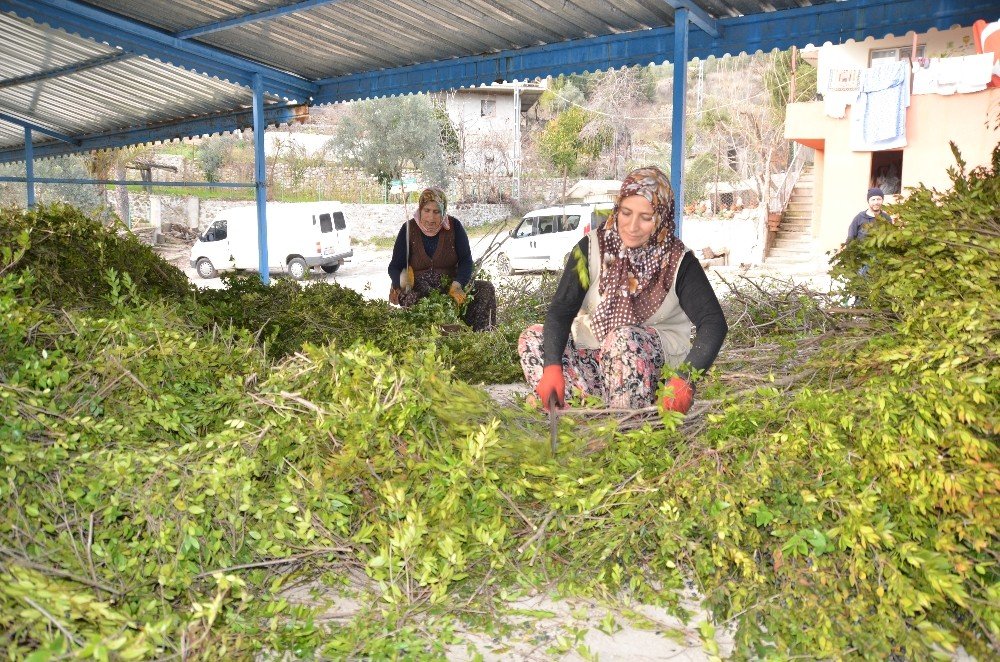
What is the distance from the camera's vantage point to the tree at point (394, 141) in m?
25.3

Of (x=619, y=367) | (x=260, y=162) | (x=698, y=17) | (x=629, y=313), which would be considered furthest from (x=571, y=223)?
(x=619, y=367)

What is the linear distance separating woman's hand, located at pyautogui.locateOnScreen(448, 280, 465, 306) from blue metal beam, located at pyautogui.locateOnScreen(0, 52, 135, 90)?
4264mm

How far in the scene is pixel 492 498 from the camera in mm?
2389

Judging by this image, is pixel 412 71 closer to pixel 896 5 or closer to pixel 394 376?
pixel 896 5

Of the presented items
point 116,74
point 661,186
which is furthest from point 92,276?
point 116,74

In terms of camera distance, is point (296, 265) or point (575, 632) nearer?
point (575, 632)

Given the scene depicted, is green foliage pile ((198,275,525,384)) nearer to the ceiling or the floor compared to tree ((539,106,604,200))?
nearer to the floor

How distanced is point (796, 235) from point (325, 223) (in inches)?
436

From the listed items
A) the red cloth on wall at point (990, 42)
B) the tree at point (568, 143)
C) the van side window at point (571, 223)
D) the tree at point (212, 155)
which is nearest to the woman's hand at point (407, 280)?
the red cloth on wall at point (990, 42)

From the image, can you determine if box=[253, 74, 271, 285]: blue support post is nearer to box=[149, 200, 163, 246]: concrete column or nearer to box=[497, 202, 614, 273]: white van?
box=[497, 202, 614, 273]: white van

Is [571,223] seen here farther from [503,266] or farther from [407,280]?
[407,280]

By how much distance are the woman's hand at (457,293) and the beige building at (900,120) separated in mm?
10662

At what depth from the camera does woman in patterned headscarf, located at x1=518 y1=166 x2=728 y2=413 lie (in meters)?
2.97

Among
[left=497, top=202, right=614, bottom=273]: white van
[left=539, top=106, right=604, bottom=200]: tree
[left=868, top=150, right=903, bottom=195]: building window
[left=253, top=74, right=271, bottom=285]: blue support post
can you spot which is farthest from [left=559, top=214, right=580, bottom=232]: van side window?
[left=539, top=106, right=604, bottom=200]: tree
